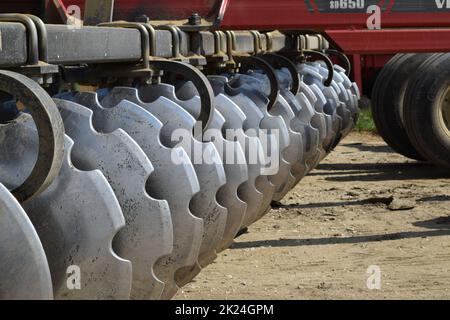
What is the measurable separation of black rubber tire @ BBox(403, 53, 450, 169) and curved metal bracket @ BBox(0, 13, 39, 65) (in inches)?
214

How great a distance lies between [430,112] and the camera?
7.82 meters

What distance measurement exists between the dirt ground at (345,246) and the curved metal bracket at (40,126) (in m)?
2.04

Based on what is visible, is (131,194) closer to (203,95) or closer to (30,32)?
(30,32)

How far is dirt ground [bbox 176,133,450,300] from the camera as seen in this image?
4539 mm

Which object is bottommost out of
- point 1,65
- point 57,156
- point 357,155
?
point 357,155

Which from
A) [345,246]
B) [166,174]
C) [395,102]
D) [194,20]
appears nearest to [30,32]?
[166,174]

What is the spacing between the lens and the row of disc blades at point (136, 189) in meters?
2.41

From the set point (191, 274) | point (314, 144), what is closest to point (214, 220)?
point (191, 274)

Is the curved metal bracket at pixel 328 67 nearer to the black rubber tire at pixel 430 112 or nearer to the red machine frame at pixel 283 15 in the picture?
the black rubber tire at pixel 430 112

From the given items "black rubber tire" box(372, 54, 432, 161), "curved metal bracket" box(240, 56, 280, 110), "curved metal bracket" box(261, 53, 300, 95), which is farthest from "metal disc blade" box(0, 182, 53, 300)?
"black rubber tire" box(372, 54, 432, 161)

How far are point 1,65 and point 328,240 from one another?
3.37 meters

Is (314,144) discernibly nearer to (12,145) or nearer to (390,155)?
(390,155)

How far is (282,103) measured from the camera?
5863 millimetres

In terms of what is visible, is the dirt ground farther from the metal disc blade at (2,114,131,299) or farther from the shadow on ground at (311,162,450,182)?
the metal disc blade at (2,114,131,299)
